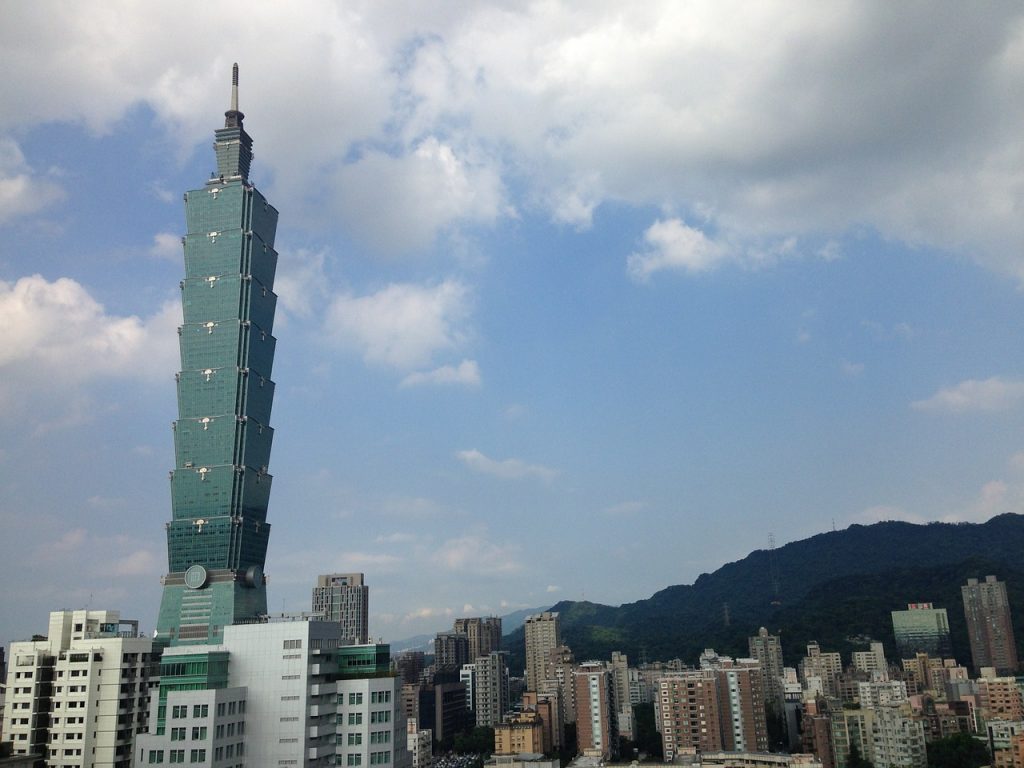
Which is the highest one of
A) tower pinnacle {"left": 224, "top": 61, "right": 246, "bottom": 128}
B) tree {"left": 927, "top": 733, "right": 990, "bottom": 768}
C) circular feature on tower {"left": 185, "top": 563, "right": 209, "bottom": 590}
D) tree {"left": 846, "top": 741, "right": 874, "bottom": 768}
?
tower pinnacle {"left": 224, "top": 61, "right": 246, "bottom": 128}

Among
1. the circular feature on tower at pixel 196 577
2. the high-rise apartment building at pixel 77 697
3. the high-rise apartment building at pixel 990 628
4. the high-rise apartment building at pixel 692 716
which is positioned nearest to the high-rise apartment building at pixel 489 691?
the high-rise apartment building at pixel 692 716

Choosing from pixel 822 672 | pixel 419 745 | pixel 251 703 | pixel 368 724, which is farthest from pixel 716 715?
pixel 822 672

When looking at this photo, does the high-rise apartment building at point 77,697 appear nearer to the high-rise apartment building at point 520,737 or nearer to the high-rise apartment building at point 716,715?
the high-rise apartment building at point 520,737

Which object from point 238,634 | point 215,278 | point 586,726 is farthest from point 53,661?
point 586,726

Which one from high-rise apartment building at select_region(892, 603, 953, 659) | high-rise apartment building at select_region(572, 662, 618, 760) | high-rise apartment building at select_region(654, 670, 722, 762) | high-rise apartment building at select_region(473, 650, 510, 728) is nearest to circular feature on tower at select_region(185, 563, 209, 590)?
high-rise apartment building at select_region(572, 662, 618, 760)

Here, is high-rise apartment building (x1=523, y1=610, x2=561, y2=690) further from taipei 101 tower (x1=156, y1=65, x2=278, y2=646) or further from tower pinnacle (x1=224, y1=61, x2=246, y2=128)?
tower pinnacle (x1=224, y1=61, x2=246, y2=128)

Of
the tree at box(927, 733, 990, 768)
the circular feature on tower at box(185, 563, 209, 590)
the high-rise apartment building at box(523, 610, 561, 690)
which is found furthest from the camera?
the high-rise apartment building at box(523, 610, 561, 690)
